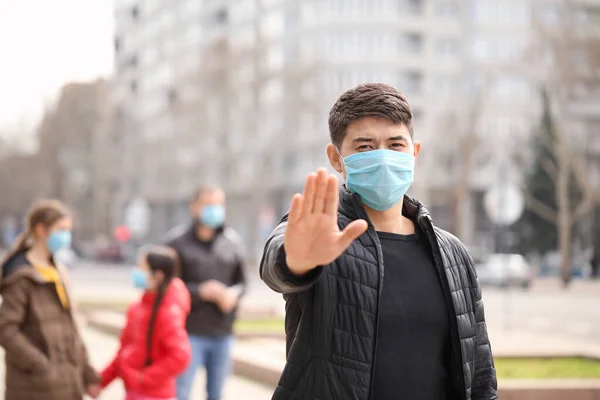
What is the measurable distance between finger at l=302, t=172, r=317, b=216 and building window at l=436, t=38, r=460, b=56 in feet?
199

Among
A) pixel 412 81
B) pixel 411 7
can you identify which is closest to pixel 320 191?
pixel 412 81

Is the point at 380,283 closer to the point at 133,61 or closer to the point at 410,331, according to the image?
the point at 410,331

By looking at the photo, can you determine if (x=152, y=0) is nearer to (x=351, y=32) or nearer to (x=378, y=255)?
(x=351, y=32)

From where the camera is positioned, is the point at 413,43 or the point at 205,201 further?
the point at 413,43

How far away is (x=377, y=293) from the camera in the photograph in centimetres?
296

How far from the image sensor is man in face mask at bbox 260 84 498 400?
291 centimetres

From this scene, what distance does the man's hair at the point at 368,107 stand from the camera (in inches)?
121

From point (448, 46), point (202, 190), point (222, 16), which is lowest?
point (202, 190)

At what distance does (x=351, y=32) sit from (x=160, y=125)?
2378 centimetres

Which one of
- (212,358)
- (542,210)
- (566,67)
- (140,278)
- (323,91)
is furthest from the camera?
(542,210)

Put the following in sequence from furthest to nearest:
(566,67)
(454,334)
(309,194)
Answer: (566,67) → (454,334) → (309,194)

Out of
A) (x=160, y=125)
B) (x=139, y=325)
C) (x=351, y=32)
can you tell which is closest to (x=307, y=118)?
(x=351, y=32)

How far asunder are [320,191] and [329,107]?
54097mm

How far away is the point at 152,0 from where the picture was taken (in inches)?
3349
